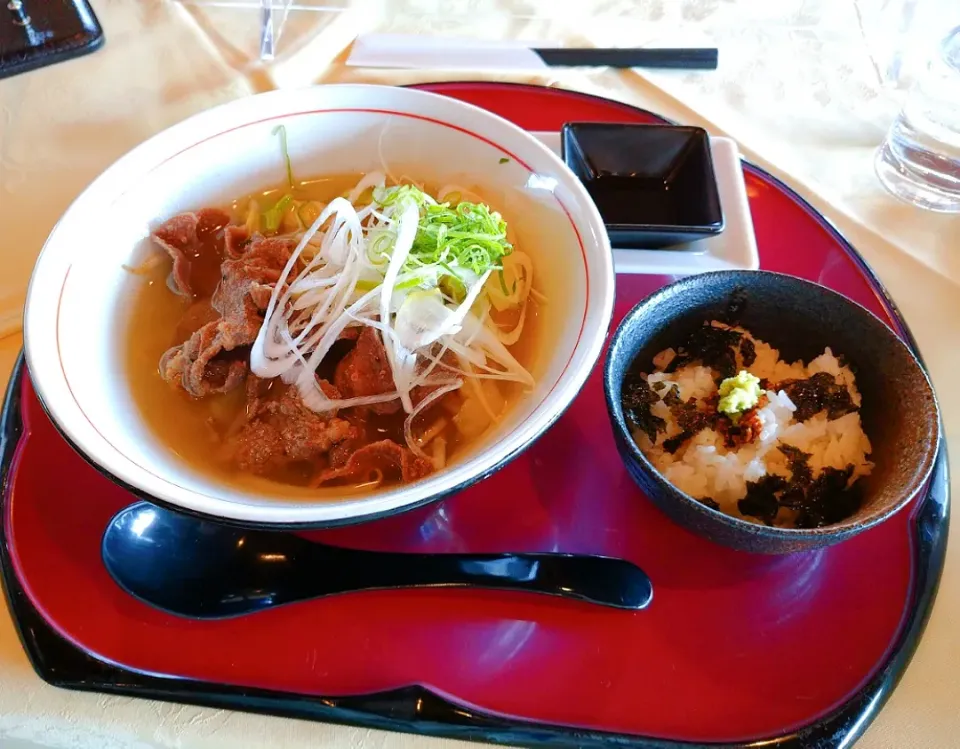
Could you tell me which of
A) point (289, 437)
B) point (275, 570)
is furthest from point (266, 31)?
point (275, 570)

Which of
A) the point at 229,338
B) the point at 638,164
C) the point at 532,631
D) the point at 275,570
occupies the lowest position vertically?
the point at 532,631

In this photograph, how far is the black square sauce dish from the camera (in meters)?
1.65

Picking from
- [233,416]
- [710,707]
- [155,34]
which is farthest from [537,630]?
[155,34]

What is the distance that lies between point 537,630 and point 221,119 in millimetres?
1158

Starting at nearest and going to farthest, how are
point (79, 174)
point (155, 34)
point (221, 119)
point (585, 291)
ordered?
point (585, 291) < point (221, 119) < point (79, 174) < point (155, 34)

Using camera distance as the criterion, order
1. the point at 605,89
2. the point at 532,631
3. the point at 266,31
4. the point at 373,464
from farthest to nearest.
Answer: the point at 266,31 < the point at 605,89 < the point at 373,464 < the point at 532,631

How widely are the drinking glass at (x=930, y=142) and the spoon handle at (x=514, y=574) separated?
4.35 ft

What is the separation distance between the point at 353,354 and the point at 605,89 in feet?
4.07

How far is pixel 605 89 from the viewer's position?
6.66 feet

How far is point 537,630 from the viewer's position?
43.4 inches

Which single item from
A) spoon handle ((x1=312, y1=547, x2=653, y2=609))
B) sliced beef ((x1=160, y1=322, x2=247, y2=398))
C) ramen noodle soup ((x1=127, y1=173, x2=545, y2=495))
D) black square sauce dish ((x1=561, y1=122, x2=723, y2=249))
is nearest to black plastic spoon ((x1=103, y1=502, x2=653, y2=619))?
spoon handle ((x1=312, y1=547, x2=653, y2=609))

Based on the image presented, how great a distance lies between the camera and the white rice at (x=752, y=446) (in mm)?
1138

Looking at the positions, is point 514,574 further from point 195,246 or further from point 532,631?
point 195,246

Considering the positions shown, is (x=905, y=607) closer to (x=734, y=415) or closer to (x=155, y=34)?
(x=734, y=415)
